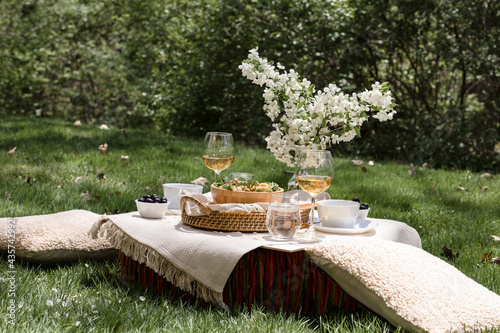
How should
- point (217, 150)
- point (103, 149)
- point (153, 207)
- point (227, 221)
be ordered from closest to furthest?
point (227, 221) → point (153, 207) → point (217, 150) → point (103, 149)

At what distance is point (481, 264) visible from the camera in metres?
3.24

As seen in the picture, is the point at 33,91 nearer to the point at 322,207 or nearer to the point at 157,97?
the point at 157,97

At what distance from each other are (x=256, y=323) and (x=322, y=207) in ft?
2.35

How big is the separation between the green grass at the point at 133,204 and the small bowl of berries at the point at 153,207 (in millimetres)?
388

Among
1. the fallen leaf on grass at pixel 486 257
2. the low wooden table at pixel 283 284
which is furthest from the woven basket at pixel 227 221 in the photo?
the fallen leaf on grass at pixel 486 257

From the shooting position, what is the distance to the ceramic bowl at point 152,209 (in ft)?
8.84

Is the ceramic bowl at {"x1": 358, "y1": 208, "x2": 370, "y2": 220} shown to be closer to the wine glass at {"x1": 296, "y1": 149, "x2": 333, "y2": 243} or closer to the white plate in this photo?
the white plate

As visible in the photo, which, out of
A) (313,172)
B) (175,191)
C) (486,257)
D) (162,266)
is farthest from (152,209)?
(486,257)

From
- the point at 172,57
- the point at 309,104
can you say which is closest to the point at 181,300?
the point at 309,104

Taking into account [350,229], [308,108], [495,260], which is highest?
[308,108]

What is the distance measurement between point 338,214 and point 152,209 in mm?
967

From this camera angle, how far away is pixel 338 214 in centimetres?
259

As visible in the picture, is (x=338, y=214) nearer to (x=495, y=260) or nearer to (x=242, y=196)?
(x=242, y=196)

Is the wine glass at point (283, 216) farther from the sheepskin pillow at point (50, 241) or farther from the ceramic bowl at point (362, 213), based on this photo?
the sheepskin pillow at point (50, 241)
